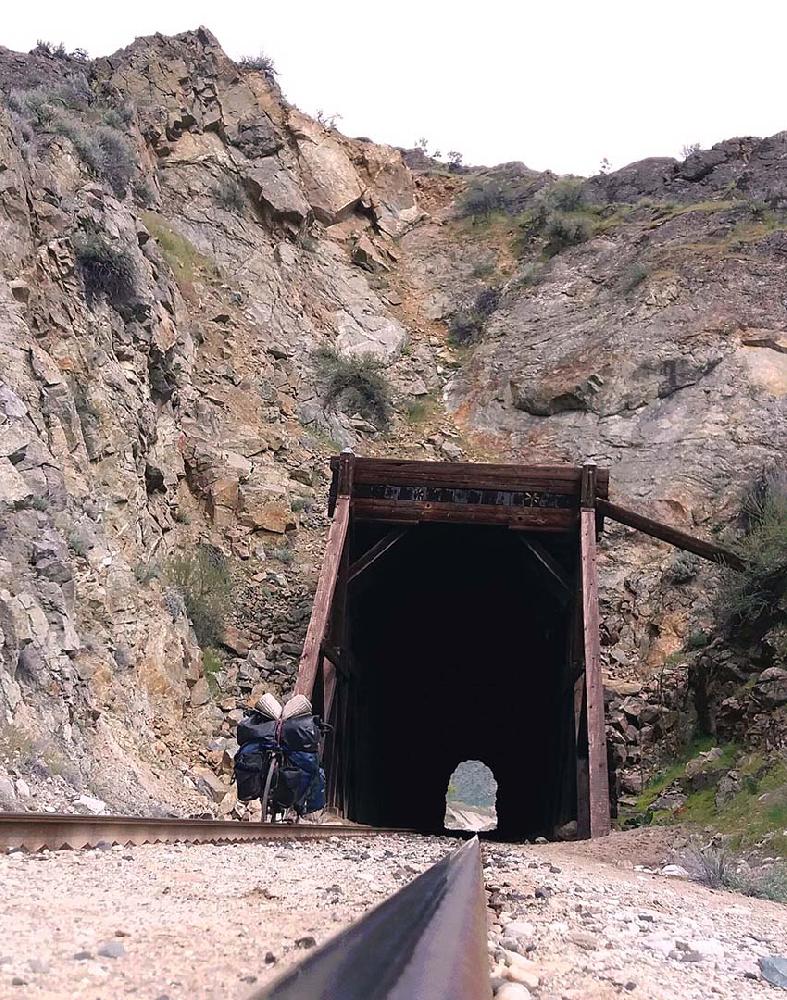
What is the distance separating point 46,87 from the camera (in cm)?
2002

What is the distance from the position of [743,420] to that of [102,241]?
553 inches

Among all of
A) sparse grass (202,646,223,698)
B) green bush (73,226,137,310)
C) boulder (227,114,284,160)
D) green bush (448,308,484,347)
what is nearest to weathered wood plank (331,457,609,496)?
sparse grass (202,646,223,698)

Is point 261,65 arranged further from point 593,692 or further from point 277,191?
point 593,692

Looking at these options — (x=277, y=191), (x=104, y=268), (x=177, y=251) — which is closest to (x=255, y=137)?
(x=277, y=191)

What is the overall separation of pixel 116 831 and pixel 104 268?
39.9 ft

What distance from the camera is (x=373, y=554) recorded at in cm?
1275

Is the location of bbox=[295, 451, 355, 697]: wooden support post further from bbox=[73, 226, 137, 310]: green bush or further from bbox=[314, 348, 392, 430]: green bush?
bbox=[314, 348, 392, 430]: green bush

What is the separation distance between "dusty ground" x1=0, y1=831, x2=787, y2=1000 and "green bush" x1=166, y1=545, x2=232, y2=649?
9074mm

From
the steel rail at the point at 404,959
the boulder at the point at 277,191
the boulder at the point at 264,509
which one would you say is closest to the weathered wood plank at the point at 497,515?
the boulder at the point at 264,509

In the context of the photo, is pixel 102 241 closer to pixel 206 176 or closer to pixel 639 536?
pixel 206 176

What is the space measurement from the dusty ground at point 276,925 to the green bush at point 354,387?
18.2 meters

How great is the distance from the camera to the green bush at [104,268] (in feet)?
48.4

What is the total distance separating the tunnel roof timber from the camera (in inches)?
493

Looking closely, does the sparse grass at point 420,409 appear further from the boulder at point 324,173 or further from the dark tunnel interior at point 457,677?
the boulder at point 324,173
